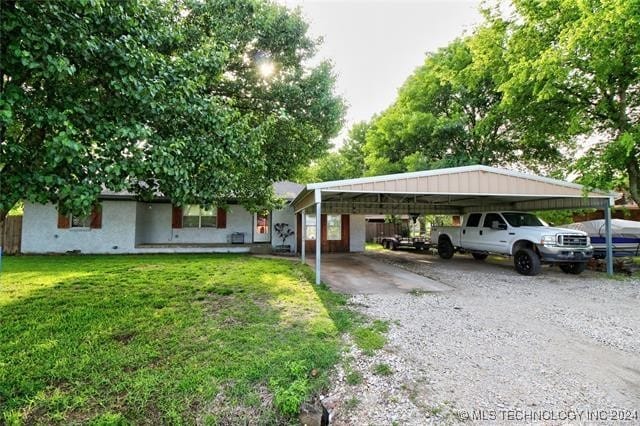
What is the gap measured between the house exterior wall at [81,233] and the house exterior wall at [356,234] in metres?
10.4

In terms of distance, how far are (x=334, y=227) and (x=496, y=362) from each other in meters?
12.9

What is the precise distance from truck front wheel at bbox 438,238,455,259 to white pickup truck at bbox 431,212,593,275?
1.25 feet

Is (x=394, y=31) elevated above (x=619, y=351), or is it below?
above

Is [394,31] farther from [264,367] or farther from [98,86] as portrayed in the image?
[264,367]

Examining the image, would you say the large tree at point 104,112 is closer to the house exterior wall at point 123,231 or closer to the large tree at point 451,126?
the house exterior wall at point 123,231

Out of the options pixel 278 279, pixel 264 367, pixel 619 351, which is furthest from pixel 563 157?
pixel 264 367

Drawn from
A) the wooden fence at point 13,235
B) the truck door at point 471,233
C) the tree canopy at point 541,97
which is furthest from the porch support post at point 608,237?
the wooden fence at point 13,235

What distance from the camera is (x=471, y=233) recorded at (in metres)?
11.4

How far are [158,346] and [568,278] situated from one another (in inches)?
412

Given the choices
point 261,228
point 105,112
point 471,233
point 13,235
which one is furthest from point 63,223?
point 471,233

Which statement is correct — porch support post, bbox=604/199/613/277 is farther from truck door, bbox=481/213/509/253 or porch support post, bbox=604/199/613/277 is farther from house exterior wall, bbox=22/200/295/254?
house exterior wall, bbox=22/200/295/254

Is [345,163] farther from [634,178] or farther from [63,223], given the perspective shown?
[63,223]

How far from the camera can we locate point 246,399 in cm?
294

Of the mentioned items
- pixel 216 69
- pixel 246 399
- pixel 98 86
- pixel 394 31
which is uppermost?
pixel 394 31
